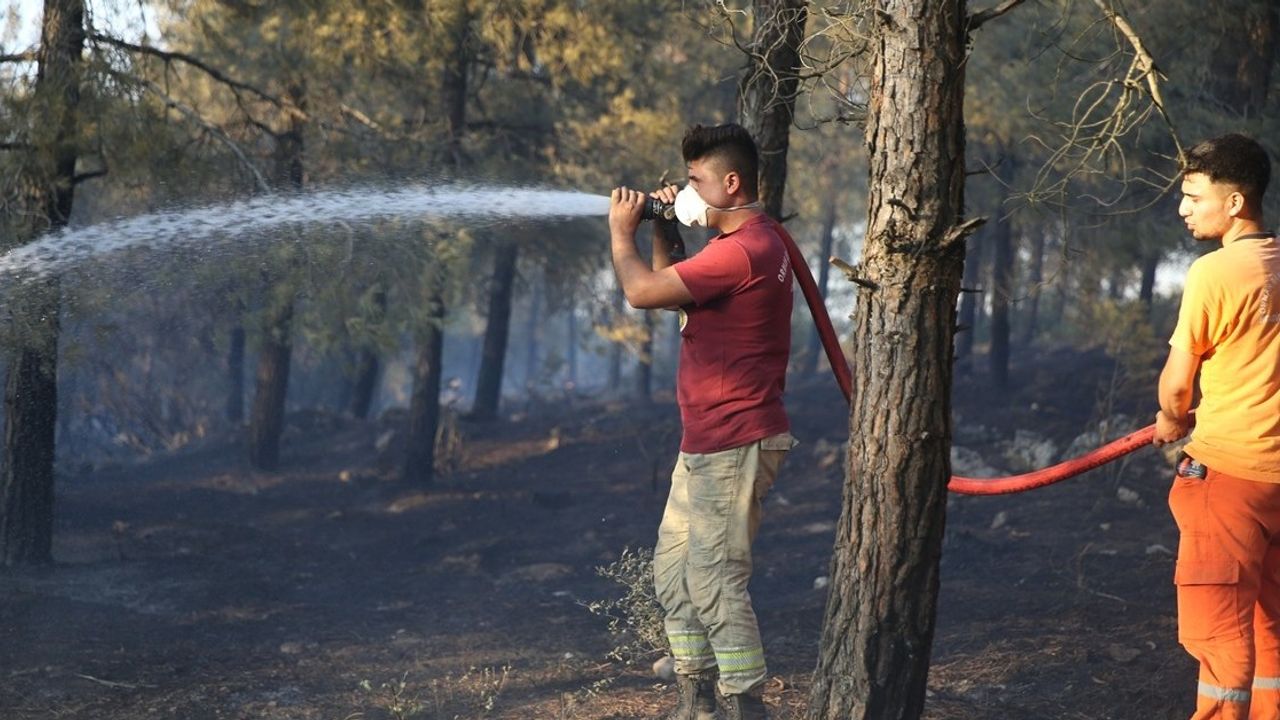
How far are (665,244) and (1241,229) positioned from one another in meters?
2.05

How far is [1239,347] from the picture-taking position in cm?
403

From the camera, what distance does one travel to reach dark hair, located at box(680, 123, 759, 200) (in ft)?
14.7

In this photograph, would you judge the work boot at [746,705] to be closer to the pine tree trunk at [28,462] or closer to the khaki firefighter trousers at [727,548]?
the khaki firefighter trousers at [727,548]

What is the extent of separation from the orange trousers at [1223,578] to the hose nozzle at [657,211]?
6.49ft

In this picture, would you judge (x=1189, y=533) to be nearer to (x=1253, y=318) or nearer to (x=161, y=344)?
(x=1253, y=318)

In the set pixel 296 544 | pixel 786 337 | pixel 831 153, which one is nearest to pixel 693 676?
pixel 786 337

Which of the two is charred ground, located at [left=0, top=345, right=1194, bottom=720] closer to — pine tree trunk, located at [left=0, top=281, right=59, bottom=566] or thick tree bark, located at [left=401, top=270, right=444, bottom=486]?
pine tree trunk, located at [left=0, top=281, right=59, bottom=566]

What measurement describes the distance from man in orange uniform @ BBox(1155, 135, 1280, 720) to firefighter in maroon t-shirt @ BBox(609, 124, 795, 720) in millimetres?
1334

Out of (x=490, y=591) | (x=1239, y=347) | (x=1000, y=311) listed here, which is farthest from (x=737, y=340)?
(x=1000, y=311)

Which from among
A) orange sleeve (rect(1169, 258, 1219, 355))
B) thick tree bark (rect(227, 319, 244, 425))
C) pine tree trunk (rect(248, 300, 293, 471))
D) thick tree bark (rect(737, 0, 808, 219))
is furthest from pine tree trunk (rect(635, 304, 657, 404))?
orange sleeve (rect(1169, 258, 1219, 355))

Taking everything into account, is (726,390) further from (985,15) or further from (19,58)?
(19,58)

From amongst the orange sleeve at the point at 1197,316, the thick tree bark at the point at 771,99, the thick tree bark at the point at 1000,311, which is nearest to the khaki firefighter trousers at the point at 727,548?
the orange sleeve at the point at 1197,316

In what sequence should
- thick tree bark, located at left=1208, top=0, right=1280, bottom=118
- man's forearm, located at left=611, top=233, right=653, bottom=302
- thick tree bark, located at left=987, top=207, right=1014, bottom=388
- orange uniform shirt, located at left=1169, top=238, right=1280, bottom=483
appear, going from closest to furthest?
orange uniform shirt, located at left=1169, top=238, right=1280, bottom=483, man's forearm, located at left=611, top=233, right=653, bottom=302, thick tree bark, located at left=1208, top=0, right=1280, bottom=118, thick tree bark, located at left=987, top=207, right=1014, bottom=388

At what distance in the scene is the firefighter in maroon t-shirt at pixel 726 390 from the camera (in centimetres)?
438
